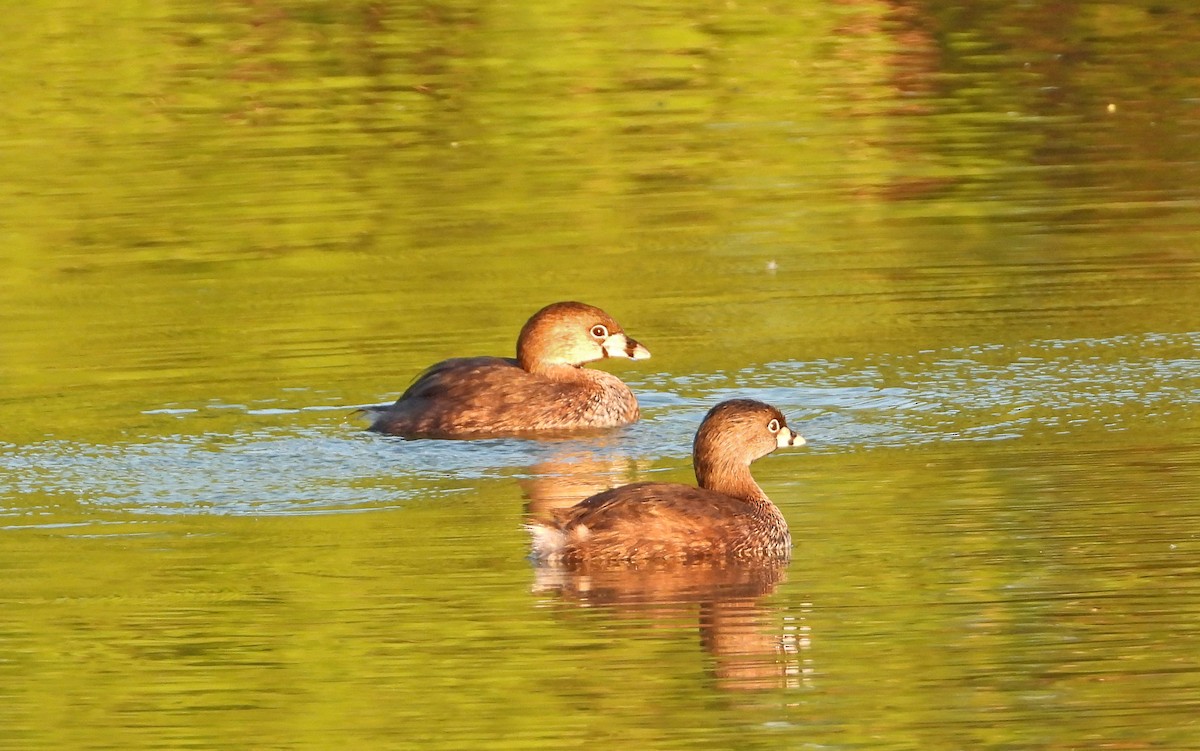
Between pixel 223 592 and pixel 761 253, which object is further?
pixel 761 253

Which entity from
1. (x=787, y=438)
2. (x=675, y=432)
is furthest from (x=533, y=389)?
(x=787, y=438)

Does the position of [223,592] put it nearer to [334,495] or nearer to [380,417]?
[334,495]

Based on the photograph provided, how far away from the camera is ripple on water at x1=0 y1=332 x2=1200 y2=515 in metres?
12.3

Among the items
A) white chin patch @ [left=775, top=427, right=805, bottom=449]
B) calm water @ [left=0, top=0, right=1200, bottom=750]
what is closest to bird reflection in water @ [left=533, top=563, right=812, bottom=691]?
calm water @ [left=0, top=0, right=1200, bottom=750]

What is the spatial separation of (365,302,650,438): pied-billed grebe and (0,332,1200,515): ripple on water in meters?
0.16

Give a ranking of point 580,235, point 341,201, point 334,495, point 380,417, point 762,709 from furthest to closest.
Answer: point 341,201, point 580,235, point 380,417, point 334,495, point 762,709

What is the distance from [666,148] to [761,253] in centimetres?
547

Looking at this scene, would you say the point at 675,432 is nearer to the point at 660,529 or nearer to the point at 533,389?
the point at 533,389

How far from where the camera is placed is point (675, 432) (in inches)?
535

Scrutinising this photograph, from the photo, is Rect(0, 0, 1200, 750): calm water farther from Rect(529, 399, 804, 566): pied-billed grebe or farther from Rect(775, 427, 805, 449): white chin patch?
Rect(775, 427, 805, 449): white chin patch

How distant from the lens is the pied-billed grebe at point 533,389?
44.9 ft

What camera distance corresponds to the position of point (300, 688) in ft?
29.9

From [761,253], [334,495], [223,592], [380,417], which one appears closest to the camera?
[223,592]

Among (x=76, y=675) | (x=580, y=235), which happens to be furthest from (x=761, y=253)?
(x=76, y=675)
